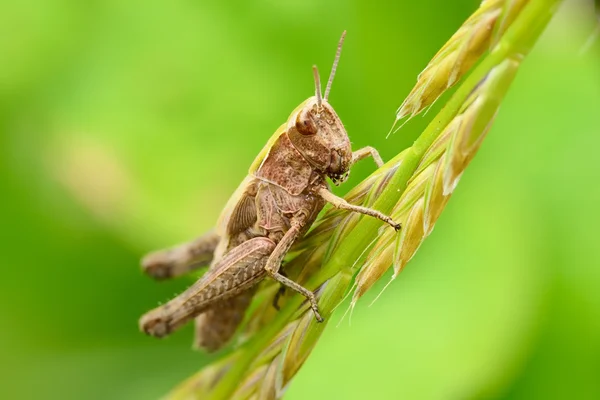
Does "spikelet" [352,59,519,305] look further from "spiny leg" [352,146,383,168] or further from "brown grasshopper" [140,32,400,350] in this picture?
"spiny leg" [352,146,383,168]

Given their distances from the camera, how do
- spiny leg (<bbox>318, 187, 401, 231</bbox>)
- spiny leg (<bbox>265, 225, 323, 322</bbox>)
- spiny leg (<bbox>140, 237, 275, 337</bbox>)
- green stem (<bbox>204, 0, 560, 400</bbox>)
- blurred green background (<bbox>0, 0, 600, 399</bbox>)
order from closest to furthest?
green stem (<bbox>204, 0, 560, 400</bbox>)
spiny leg (<bbox>318, 187, 401, 231</bbox>)
spiny leg (<bbox>265, 225, 323, 322</bbox>)
spiny leg (<bbox>140, 237, 275, 337</bbox>)
blurred green background (<bbox>0, 0, 600, 399</bbox>)

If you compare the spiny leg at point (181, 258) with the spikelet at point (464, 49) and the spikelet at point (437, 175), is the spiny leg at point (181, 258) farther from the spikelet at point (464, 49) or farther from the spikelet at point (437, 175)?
the spikelet at point (464, 49)

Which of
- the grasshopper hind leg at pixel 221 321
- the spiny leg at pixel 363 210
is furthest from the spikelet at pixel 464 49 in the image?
the grasshopper hind leg at pixel 221 321

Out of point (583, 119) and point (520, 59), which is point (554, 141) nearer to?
point (583, 119)

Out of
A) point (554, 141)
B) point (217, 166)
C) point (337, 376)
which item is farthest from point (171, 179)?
point (554, 141)

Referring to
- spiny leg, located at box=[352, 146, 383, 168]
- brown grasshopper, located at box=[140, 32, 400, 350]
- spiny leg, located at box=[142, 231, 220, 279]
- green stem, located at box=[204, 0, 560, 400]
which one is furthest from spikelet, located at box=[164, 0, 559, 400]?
spiny leg, located at box=[142, 231, 220, 279]
